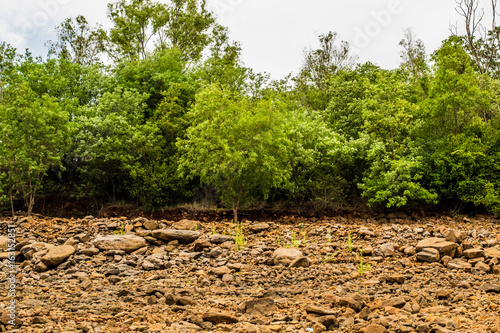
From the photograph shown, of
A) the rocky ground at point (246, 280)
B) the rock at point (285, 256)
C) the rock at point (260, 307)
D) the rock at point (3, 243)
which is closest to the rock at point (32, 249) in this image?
the rocky ground at point (246, 280)

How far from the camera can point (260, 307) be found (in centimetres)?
578

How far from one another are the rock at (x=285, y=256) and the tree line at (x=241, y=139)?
24.5ft

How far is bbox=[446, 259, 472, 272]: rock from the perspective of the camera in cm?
804

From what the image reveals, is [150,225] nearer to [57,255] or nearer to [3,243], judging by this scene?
[57,255]

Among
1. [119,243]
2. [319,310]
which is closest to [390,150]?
[119,243]

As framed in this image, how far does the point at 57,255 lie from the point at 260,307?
500cm

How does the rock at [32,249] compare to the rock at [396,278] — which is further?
the rock at [32,249]

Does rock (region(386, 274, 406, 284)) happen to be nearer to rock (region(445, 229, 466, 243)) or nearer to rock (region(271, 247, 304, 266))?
rock (region(271, 247, 304, 266))

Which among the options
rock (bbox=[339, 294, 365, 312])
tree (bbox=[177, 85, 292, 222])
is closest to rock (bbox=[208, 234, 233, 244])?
rock (bbox=[339, 294, 365, 312])

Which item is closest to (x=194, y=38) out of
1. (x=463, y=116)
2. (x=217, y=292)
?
(x=463, y=116)

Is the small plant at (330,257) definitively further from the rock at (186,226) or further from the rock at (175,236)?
the rock at (186,226)

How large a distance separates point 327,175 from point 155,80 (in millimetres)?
12281

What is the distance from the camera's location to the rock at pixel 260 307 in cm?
571

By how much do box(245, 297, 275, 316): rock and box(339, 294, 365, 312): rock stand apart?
3.38 ft
